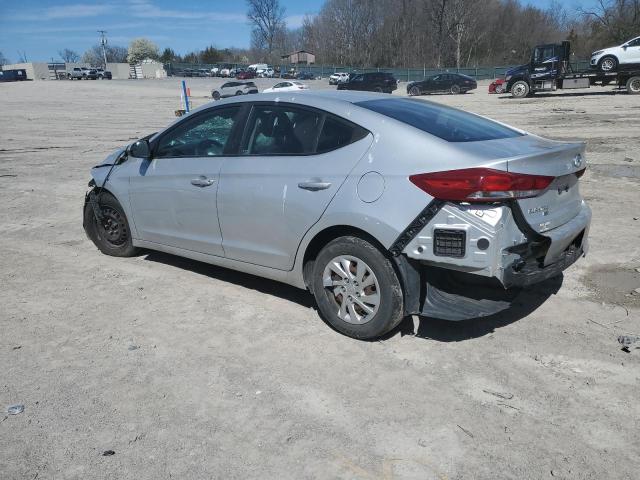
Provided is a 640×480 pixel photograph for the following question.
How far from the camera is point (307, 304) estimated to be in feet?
15.1

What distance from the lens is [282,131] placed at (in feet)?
13.9

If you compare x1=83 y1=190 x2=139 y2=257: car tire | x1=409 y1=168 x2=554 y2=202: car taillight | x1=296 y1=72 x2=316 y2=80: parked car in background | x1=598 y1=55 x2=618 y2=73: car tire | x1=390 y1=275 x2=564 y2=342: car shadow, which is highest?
x1=296 y1=72 x2=316 y2=80: parked car in background

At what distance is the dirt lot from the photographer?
2.72 metres

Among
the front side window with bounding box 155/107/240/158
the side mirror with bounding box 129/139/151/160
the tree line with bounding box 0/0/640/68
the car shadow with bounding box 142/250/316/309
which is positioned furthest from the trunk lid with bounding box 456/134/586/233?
the tree line with bounding box 0/0/640/68

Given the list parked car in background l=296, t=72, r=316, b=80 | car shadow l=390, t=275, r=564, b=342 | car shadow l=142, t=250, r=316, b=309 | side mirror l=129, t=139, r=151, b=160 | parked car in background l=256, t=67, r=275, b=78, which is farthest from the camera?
parked car in background l=256, t=67, r=275, b=78

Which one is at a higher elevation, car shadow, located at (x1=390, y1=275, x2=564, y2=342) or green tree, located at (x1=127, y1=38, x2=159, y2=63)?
green tree, located at (x1=127, y1=38, x2=159, y2=63)

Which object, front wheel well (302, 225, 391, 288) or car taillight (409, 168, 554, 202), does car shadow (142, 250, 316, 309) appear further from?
car taillight (409, 168, 554, 202)

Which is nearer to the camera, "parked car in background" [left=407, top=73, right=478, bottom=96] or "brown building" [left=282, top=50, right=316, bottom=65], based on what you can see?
"parked car in background" [left=407, top=73, right=478, bottom=96]

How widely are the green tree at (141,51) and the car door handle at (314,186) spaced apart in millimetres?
136138

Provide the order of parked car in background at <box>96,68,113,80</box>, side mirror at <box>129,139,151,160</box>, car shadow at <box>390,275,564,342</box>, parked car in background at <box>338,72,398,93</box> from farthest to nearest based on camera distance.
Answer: parked car in background at <box>96,68,113,80</box>
parked car in background at <box>338,72,398,93</box>
side mirror at <box>129,139,151,160</box>
car shadow at <box>390,275,564,342</box>

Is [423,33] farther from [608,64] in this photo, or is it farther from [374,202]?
[374,202]

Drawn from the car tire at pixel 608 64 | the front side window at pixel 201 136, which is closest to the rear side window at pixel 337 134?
the front side window at pixel 201 136

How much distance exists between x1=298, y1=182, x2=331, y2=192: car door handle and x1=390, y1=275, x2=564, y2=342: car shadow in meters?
1.18

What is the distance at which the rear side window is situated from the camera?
3799 millimetres
